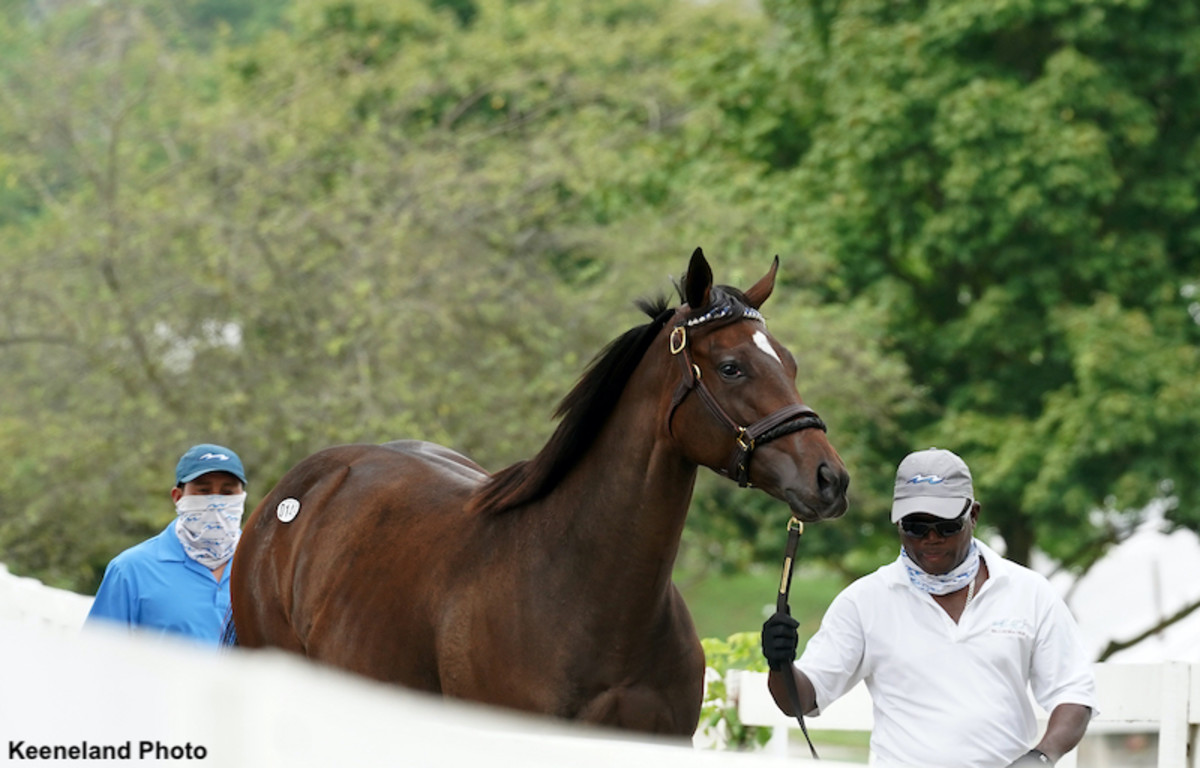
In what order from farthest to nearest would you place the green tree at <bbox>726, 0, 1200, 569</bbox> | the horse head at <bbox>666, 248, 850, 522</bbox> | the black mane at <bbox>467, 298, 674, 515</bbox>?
the green tree at <bbox>726, 0, 1200, 569</bbox>, the black mane at <bbox>467, 298, 674, 515</bbox>, the horse head at <bbox>666, 248, 850, 522</bbox>

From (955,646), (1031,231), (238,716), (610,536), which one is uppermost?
(1031,231)

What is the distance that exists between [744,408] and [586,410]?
54cm

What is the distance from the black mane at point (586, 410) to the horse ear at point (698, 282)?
18 centimetres

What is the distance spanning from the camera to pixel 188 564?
553 cm

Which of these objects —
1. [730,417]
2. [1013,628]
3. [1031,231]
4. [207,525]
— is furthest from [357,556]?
[1031,231]

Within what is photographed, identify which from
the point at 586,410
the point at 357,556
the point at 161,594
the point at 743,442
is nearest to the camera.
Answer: the point at 743,442

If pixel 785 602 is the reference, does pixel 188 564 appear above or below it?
above

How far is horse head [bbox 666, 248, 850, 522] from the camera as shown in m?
3.85

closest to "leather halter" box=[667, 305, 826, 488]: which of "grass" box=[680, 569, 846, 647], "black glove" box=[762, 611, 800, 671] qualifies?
"black glove" box=[762, 611, 800, 671]

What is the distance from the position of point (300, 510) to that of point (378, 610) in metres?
1.09

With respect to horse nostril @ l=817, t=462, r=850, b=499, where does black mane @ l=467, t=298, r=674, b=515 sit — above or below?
above

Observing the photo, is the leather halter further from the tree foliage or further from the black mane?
the tree foliage

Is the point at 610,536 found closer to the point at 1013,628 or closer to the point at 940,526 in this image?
the point at 940,526

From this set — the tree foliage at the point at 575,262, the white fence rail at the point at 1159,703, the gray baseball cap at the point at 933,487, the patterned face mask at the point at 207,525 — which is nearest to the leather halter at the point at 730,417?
the gray baseball cap at the point at 933,487
